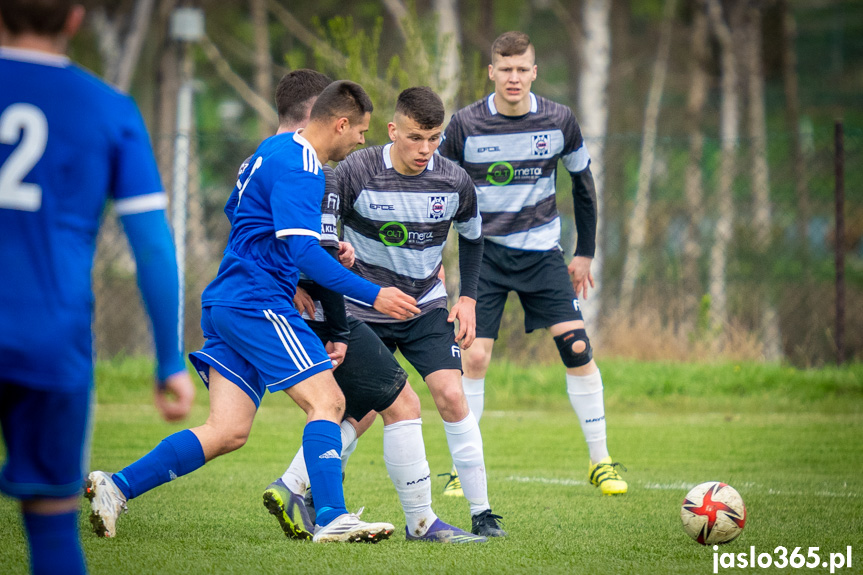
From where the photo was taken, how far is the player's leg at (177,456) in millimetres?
4117

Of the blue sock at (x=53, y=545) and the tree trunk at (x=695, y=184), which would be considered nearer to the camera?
the blue sock at (x=53, y=545)

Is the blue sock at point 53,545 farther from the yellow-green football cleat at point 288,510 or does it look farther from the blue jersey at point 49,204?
the yellow-green football cleat at point 288,510

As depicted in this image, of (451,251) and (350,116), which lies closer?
(350,116)

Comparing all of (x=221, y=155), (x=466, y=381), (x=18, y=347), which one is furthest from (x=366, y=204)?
(x=221, y=155)

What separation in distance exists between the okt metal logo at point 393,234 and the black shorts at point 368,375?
22.3 inches

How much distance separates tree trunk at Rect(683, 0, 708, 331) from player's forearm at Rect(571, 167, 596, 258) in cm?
437

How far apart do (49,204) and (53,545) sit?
34.2 inches

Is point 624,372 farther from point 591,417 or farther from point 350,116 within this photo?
point 350,116

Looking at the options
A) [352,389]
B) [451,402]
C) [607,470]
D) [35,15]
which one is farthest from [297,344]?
[607,470]

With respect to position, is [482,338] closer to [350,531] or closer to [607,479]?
[607,479]

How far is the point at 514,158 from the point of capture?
239 inches

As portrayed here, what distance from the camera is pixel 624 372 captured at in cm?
984

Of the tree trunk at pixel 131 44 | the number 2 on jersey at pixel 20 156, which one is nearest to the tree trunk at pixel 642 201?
the number 2 on jersey at pixel 20 156

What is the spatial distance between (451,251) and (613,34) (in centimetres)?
2210
